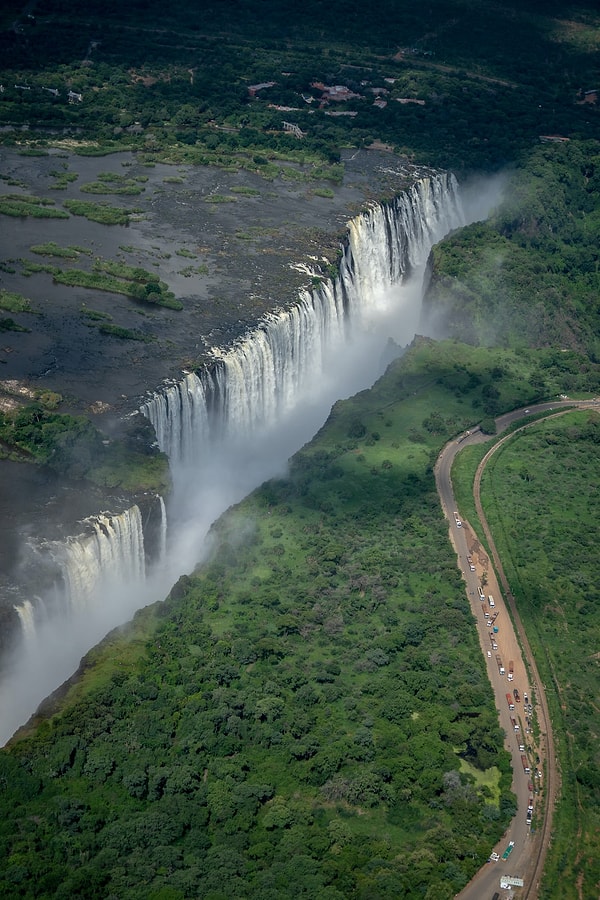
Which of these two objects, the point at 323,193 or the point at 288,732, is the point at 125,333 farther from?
the point at 288,732

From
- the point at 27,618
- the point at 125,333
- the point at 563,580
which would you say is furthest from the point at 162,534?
the point at 563,580

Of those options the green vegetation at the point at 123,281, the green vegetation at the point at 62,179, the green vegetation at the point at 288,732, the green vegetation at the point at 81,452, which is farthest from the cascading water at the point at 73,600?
the green vegetation at the point at 62,179

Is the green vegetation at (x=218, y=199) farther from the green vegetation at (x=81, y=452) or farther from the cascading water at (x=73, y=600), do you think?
the cascading water at (x=73, y=600)

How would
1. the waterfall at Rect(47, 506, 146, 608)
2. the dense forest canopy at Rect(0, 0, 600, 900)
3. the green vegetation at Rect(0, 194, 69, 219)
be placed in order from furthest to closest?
the green vegetation at Rect(0, 194, 69, 219)
the waterfall at Rect(47, 506, 146, 608)
the dense forest canopy at Rect(0, 0, 600, 900)

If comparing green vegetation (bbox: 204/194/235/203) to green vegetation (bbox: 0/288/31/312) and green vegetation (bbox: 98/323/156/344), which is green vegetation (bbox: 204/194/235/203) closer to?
green vegetation (bbox: 0/288/31/312)

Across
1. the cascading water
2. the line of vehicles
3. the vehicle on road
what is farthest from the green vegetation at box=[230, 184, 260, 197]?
the vehicle on road

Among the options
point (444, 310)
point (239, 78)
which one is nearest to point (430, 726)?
point (444, 310)

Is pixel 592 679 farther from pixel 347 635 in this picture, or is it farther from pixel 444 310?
pixel 444 310
